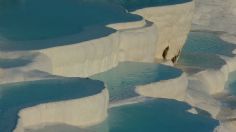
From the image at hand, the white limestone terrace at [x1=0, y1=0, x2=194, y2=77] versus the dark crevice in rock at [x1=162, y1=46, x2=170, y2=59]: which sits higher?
the white limestone terrace at [x1=0, y1=0, x2=194, y2=77]

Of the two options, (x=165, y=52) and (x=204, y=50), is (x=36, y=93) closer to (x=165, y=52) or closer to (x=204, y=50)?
(x=165, y=52)

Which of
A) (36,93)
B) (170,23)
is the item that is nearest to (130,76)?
(36,93)

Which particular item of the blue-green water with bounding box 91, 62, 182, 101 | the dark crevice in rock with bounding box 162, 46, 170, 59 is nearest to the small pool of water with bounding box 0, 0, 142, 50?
the blue-green water with bounding box 91, 62, 182, 101

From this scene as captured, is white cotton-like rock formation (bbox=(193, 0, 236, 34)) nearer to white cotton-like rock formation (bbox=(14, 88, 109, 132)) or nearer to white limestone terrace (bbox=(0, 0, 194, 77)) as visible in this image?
white limestone terrace (bbox=(0, 0, 194, 77))

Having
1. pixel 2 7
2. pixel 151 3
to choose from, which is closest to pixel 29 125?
pixel 2 7

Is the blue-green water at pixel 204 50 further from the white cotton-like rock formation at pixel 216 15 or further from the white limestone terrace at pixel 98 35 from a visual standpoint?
the white cotton-like rock formation at pixel 216 15

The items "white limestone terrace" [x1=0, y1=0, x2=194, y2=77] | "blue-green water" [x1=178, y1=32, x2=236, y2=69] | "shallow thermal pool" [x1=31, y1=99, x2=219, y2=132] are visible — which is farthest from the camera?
"blue-green water" [x1=178, y1=32, x2=236, y2=69]
